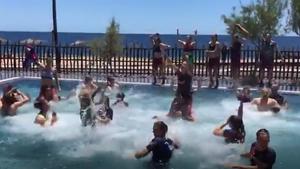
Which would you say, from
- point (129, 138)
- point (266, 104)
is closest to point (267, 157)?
point (129, 138)

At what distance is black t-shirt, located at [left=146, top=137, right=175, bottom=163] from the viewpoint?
28.5 ft

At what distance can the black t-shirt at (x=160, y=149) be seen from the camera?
870cm

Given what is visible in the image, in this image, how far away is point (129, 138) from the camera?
1122cm

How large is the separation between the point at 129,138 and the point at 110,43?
Answer: 15.8m

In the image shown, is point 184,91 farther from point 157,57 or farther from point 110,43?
point 110,43

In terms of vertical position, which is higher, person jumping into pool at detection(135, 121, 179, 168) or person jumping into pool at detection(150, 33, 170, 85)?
person jumping into pool at detection(150, 33, 170, 85)

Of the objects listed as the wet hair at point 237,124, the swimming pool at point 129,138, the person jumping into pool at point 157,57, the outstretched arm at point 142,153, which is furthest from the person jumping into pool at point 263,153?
the person jumping into pool at point 157,57

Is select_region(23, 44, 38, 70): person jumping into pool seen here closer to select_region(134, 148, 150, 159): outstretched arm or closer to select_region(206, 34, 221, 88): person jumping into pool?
select_region(206, 34, 221, 88): person jumping into pool

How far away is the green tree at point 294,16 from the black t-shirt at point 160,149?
16.2 meters

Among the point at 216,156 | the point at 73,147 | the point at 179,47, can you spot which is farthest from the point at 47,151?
the point at 179,47

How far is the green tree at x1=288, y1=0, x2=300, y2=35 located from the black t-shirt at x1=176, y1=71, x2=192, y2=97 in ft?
40.7

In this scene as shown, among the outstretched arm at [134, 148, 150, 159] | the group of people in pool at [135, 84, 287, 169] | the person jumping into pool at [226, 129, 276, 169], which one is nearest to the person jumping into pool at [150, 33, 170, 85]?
the group of people in pool at [135, 84, 287, 169]

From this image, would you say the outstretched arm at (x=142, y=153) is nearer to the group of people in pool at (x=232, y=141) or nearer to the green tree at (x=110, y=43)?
the group of people in pool at (x=232, y=141)

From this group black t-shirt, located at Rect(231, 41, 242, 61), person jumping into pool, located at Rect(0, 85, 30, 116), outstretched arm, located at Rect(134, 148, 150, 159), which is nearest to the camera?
outstretched arm, located at Rect(134, 148, 150, 159)
